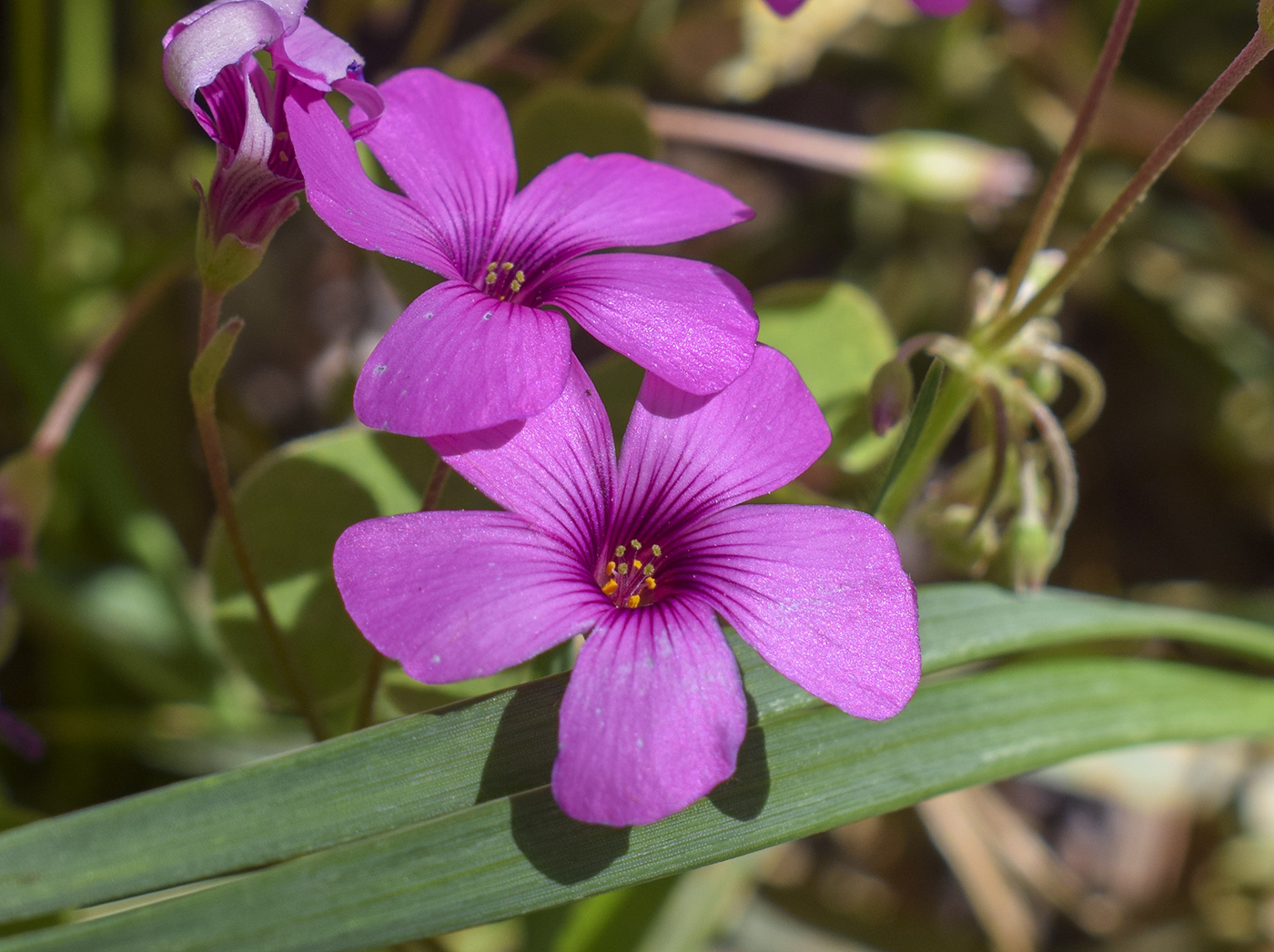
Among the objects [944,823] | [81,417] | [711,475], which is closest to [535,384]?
[711,475]

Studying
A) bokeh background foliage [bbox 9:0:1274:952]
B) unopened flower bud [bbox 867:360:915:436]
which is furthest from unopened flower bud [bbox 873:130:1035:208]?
unopened flower bud [bbox 867:360:915:436]

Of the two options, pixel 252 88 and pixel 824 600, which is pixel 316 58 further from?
pixel 824 600

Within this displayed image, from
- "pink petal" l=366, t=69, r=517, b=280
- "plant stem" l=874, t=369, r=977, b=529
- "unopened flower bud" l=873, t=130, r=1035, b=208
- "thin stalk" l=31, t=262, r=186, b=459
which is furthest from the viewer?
"unopened flower bud" l=873, t=130, r=1035, b=208

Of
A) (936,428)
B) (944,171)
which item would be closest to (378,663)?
(936,428)

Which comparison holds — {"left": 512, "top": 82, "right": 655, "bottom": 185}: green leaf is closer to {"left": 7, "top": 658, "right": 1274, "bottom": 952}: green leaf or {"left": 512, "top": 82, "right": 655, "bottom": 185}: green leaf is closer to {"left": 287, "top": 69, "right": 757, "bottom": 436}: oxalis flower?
{"left": 287, "top": 69, "right": 757, "bottom": 436}: oxalis flower

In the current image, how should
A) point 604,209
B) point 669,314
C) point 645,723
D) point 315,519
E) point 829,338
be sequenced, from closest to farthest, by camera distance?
point 645,723 < point 669,314 < point 604,209 < point 315,519 < point 829,338

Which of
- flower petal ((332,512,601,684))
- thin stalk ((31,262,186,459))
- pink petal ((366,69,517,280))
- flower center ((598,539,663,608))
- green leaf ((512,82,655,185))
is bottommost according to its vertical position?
flower center ((598,539,663,608))
